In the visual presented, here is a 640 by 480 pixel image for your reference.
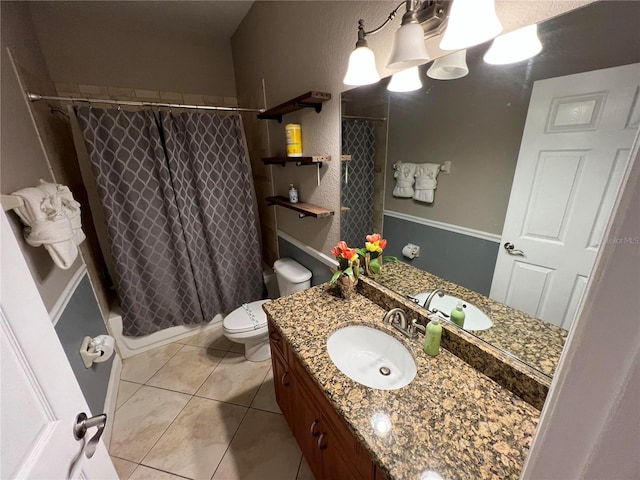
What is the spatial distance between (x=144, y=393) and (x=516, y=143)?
8.01 ft

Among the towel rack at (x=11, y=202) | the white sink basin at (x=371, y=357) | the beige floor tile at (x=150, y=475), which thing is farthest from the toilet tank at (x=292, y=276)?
the towel rack at (x=11, y=202)

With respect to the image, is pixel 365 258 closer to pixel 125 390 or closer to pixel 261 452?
pixel 261 452

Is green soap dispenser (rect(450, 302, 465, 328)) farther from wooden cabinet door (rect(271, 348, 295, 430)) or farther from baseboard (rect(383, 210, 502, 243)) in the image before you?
wooden cabinet door (rect(271, 348, 295, 430))

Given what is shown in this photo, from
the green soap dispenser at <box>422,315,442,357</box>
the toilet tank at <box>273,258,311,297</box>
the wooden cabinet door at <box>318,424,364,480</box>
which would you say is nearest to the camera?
the wooden cabinet door at <box>318,424,364,480</box>

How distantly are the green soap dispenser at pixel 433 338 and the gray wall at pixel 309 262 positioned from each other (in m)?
0.83

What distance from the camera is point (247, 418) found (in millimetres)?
1557

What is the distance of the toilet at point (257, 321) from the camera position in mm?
1802

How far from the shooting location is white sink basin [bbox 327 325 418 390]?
0.98m

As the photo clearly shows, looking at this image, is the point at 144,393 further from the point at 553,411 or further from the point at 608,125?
the point at 608,125

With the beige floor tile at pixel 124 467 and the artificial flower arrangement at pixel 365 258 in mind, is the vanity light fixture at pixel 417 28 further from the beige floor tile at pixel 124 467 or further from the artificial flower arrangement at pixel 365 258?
the beige floor tile at pixel 124 467

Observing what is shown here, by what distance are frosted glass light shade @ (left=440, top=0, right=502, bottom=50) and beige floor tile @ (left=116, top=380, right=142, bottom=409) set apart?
2522mm

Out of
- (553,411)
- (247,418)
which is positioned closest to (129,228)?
(247,418)

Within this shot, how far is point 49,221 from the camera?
3.64 ft

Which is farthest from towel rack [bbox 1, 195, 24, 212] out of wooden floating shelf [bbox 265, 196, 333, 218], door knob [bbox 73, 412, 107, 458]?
wooden floating shelf [bbox 265, 196, 333, 218]
